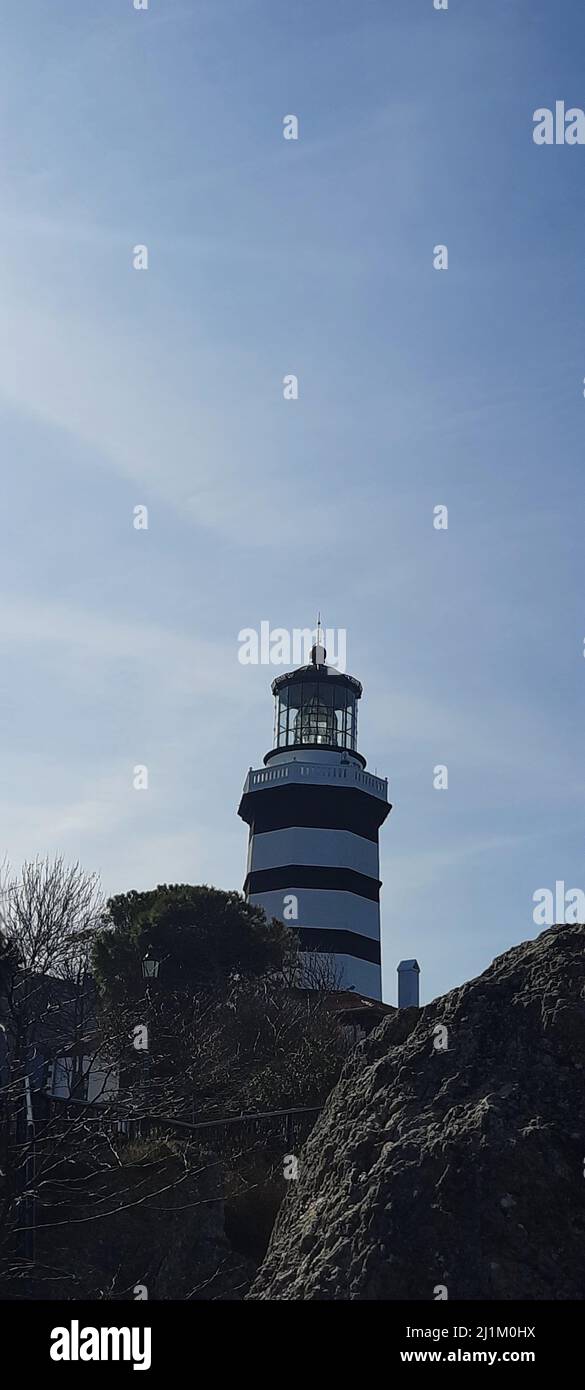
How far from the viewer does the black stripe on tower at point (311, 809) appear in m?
50.0

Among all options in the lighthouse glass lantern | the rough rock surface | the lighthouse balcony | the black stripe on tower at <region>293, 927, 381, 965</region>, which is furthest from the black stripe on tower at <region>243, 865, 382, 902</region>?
the rough rock surface

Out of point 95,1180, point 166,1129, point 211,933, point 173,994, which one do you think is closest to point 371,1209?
point 95,1180

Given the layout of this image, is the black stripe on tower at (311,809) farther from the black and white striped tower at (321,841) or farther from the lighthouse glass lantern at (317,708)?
the lighthouse glass lantern at (317,708)

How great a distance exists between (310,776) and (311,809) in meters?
1.36

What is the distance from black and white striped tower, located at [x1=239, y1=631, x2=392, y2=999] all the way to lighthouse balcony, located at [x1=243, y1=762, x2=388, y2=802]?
41 millimetres

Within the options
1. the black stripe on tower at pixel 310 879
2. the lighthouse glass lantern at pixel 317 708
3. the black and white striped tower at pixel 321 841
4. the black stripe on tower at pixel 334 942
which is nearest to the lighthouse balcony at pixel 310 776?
the black and white striped tower at pixel 321 841

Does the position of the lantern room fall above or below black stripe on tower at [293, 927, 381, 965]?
above

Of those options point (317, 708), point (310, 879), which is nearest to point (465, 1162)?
point (310, 879)

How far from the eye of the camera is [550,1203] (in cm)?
477

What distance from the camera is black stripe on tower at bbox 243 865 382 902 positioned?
4919cm

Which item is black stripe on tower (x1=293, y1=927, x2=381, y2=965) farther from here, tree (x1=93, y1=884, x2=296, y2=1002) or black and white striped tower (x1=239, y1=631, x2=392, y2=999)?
tree (x1=93, y1=884, x2=296, y2=1002)

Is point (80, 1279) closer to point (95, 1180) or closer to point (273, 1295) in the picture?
point (95, 1180)

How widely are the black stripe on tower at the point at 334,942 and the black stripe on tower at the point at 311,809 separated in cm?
438
